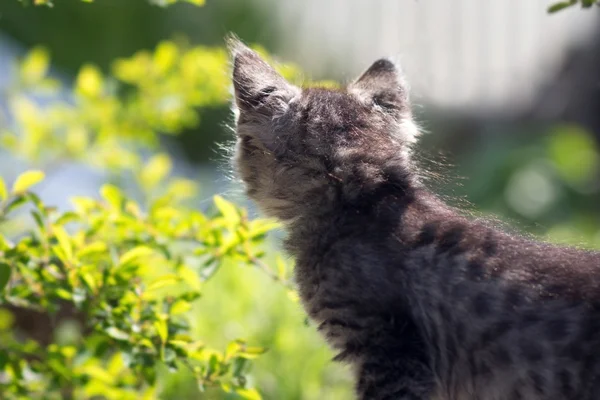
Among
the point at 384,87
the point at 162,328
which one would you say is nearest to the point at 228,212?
the point at 162,328

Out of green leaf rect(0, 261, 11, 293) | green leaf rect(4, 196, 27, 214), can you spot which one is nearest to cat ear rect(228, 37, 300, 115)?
green leaf rect(4, 196, 27, 214)

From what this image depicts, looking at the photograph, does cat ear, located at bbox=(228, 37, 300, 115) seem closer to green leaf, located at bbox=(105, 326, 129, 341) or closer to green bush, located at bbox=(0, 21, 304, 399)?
green bush, located at bbox=(0, 21, 304, 399)

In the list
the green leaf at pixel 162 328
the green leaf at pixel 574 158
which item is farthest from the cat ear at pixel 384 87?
the green leaf at pixel 574 158

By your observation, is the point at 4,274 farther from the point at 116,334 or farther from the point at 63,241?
the point at 116,334

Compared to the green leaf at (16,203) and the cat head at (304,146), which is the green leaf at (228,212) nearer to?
the cat head at (304,146)

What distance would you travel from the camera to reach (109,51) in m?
10.7

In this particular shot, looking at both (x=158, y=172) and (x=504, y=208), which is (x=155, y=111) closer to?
(x=158, y=172)

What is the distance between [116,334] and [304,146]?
2.78 feet

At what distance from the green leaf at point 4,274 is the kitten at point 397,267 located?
0.83 metres

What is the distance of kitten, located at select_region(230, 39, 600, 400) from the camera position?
2451mm

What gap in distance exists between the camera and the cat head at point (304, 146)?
2867mm

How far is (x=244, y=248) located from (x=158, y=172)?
1.23 meters

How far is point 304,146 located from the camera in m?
2.90

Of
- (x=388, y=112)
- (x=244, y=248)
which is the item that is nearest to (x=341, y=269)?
(x=244, y=248)
